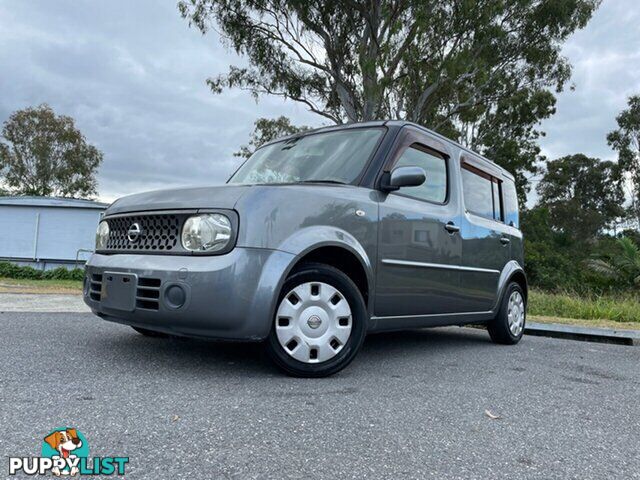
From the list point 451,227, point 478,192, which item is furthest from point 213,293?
point 478,192

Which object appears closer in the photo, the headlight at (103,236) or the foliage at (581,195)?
the headlight at (103,236)

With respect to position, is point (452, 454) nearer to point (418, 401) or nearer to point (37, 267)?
point (418, 401)

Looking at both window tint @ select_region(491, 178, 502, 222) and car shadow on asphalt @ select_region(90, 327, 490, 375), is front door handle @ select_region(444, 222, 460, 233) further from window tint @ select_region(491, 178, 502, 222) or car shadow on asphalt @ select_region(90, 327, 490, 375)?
window tint @ select_region(491, 178, 502, 222)

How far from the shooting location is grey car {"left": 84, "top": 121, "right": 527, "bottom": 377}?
9.76ft

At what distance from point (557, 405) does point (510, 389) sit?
0.36 m

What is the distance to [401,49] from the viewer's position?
605 inches

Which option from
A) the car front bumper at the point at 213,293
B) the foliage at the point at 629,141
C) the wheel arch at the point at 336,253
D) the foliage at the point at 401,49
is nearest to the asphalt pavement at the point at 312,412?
the car front bumper at the point at 213,293

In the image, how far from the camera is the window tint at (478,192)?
193 inches

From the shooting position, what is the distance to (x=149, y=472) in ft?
5.74

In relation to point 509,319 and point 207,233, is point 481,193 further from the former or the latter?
point 207,233

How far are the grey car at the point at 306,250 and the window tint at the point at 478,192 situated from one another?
0.15 m

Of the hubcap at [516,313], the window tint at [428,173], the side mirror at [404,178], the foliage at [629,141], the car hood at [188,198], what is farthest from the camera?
the foliage at [629,141]

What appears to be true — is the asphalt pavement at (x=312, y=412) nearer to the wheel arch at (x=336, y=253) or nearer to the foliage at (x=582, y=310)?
the wheel arch at (x=336, y=253)

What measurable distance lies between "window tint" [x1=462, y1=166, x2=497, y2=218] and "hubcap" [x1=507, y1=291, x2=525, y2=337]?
92 centimetres
